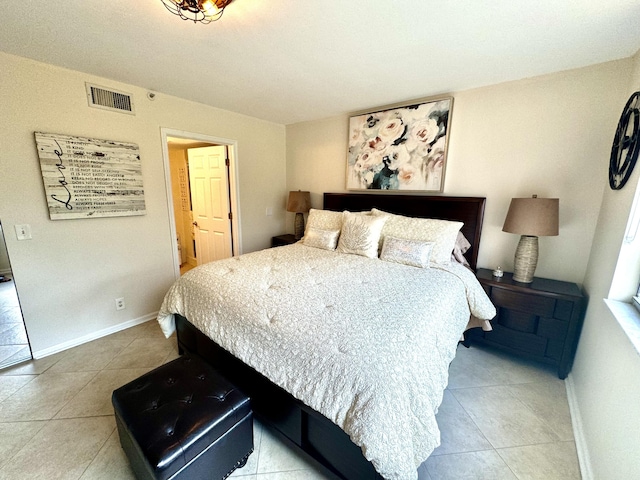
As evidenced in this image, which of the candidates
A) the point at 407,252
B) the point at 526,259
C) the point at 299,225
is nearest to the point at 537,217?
the point at 526,259

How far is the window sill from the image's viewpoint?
1132 mm

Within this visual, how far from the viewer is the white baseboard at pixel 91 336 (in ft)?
7.23

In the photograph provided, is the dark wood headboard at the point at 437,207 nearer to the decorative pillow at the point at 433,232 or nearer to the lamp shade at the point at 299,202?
the decorative pillow at the point at 433,232

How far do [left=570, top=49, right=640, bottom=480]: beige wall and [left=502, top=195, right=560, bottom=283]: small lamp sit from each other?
304mm

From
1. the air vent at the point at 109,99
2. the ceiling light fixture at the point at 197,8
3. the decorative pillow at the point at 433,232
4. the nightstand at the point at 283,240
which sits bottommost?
the nightstand at the point at 283,240

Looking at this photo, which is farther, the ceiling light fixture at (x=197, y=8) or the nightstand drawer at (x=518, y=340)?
the nightstand drawer at (x=518, y=340)

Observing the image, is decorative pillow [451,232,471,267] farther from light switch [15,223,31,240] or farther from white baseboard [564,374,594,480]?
light switch [15,223,31,240]

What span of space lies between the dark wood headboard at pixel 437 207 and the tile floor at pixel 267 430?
1050 millimetres

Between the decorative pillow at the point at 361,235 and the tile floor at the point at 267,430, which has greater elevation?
the decorative pillow at the point at 361,235

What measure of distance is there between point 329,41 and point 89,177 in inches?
90.0

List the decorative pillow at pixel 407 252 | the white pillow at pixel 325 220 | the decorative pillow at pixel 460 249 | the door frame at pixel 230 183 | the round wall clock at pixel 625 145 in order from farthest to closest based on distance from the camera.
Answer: the white pillow at pixel 325 220 < the door frame at pixel 230 183 < the decorative pillow at pixel 460 249 < the decorative pillow at pixel 407 252 < the round wall clock at pixel 625 145

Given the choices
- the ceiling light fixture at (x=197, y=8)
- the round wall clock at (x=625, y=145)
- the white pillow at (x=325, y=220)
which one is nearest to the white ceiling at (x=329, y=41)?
the ceiling light fixture at (x=197, y=8)

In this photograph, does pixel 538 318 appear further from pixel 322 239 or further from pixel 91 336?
pixel 91 336

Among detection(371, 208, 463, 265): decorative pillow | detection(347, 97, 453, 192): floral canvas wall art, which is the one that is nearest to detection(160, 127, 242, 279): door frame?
detection(347, 97, 453, 192): floral canvas wall art
